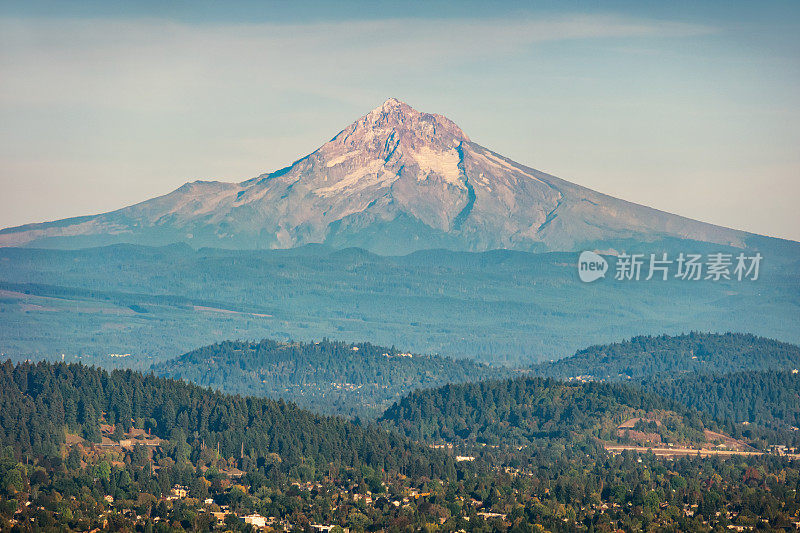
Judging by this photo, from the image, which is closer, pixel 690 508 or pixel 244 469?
pixel 690 508

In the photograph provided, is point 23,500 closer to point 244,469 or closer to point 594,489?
point 244,469

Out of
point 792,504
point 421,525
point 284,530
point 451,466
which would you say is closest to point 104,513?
point 284,530

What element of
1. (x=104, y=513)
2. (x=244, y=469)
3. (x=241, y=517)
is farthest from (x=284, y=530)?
(x=244, y=469)

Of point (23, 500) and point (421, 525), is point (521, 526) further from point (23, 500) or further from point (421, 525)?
point (23, 500)

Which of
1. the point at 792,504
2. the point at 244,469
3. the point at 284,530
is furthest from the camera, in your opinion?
the point at 244,469

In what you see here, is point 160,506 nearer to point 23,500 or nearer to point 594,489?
point 23,500

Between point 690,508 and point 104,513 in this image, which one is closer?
point 104,513

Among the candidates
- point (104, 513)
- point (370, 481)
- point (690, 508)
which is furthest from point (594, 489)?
point (104, 513)

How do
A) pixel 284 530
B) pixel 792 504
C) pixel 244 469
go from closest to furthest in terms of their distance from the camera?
pixel 284 530 → pixel 792 504 → pixel 244 469
